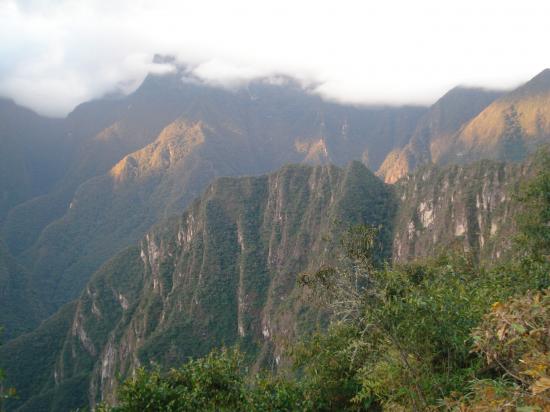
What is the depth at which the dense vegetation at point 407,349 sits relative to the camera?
5.64m

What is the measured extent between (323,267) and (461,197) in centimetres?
7728

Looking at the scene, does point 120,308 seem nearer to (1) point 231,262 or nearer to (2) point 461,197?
(1) point 231,262

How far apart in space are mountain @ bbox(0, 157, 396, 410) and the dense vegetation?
213 ft

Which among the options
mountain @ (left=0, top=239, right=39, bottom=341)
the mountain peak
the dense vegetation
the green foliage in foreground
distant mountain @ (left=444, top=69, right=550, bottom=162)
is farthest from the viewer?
the mountain peak

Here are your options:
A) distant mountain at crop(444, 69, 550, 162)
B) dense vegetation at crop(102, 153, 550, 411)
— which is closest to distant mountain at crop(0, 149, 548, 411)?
dense vegetation at crop(102, 153, 550, 411)

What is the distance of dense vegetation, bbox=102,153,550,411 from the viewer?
222 inches

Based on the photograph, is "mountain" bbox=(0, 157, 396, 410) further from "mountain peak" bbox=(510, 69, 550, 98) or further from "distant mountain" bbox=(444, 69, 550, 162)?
"mountain peak" bbox=(510, 69, 550, 98)

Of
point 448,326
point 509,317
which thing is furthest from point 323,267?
point 509,317

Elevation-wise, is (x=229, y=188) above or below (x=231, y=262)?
above

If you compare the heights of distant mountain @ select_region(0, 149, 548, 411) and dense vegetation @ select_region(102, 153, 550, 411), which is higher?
dense vegetation @ select_region(102, 153, 550, 411)

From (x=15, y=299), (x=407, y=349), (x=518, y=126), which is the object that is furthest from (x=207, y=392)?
(x=518, y=126)

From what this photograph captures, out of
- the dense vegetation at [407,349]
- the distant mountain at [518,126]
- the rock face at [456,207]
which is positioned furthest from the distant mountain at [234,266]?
the distant mountain at [518,126]

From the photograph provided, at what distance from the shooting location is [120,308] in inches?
5221

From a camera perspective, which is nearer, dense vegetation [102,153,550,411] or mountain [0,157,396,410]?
dense vegetation [102,153,550,411]
